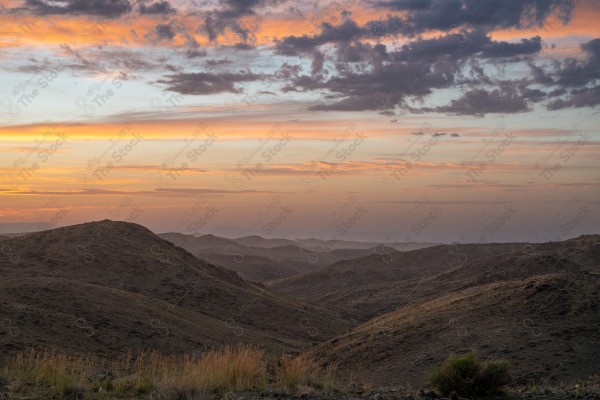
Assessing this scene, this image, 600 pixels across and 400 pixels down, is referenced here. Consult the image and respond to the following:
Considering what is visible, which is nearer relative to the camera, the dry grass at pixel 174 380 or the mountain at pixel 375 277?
the dry grass at pixel 174 380

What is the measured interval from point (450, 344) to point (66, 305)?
19.9 meters

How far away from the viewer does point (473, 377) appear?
12125 millimetres

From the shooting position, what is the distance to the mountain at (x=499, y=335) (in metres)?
19.3

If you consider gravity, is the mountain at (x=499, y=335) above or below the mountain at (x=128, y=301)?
above

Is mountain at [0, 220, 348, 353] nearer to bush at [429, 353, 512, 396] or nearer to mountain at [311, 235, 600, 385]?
mountain at [311, 235, 600, 385]

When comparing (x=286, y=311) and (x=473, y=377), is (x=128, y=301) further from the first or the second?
(x=473, y=377)

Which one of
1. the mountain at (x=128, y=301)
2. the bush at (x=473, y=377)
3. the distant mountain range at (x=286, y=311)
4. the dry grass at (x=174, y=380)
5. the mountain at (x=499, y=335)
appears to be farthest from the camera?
the mountain at (x=128, y=301)

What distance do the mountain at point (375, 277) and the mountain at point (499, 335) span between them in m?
25.7

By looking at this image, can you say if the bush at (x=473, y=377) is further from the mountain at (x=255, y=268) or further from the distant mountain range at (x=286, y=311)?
the mountain at (x=255, y=268)

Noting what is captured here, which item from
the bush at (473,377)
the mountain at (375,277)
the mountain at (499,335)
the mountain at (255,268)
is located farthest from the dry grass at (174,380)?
the mountain at (255,268)

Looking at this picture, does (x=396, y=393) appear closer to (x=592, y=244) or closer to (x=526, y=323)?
(x=526, y=323)

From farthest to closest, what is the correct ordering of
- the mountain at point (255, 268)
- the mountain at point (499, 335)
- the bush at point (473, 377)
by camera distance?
1. the mountain at point (255, 268)
2. the mountain at point (499, 335)
3. the bush at point (473, 377)

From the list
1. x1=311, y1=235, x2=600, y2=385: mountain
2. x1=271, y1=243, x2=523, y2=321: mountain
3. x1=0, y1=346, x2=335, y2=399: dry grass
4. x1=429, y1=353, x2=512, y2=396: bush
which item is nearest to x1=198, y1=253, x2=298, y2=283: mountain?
x1=271, y1=243, x2=523, y2=321: mountain

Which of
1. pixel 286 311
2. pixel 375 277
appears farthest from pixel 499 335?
pixel 375 277
